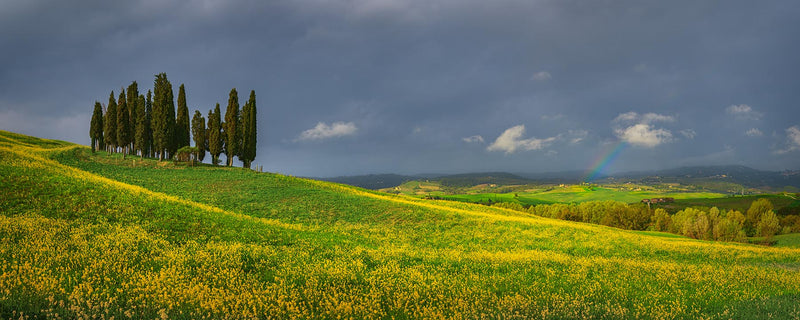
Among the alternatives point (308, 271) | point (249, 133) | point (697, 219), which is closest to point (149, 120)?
point (249, 133)

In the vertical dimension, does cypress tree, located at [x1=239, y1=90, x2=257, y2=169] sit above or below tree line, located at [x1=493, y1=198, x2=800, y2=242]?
above

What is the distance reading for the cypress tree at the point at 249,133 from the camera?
72062mm

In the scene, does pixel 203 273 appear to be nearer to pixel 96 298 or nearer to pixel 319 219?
pixel 96 298

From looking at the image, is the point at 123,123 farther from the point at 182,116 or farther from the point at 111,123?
the point at 182,116

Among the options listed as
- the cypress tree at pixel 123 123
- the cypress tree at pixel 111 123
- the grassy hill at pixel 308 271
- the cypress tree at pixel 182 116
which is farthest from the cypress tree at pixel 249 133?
the grassy hill at pixel 308 271

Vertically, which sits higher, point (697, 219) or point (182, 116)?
point (182, 116)

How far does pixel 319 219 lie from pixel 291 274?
21.6 metres

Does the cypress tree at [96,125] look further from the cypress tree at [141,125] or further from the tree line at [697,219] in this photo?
the tree line at [697,219]

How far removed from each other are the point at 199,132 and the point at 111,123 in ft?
52.0

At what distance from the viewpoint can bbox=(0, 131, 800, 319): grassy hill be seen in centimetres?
880

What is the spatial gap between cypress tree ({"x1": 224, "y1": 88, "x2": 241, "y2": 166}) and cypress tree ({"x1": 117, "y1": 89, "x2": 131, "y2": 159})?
53.9ft

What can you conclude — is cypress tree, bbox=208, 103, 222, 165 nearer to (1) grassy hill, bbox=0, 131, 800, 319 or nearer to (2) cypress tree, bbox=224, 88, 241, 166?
(2) cypress tree, bbox=224, 88, 241, 166

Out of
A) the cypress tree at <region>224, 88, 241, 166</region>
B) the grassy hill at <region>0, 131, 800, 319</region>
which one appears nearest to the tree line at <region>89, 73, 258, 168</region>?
the cypress tree at <region>224, 88, 241, 166</region>

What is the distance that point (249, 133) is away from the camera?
239ft
